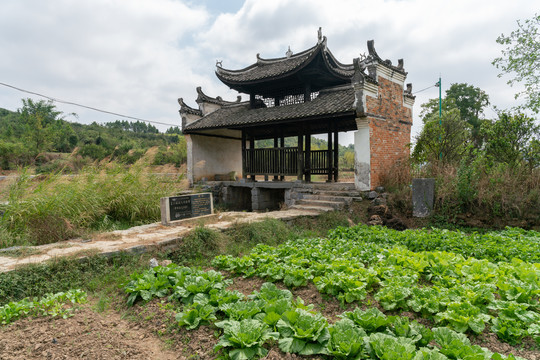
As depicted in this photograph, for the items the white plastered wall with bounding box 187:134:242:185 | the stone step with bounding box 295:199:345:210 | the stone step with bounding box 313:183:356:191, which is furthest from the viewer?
the white plastered wall with bounding box 187:134:242:185

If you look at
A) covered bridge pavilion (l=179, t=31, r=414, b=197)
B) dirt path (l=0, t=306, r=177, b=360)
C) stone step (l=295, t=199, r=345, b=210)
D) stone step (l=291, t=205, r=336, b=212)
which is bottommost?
dirt path (l=0, t=306, r=177, b=360)

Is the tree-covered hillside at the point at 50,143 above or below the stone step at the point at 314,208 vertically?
above

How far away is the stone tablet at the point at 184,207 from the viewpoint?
6488mm

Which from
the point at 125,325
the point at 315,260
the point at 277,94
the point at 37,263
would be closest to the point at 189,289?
the point at 125,325

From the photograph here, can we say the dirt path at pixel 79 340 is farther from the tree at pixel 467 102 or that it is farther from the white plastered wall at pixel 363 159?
the tree at pixel 467 102

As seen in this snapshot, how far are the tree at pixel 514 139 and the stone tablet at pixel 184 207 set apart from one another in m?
8.18

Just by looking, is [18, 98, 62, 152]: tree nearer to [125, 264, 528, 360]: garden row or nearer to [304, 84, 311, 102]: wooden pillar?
[304, 84, 311, 102]: wooden pillar

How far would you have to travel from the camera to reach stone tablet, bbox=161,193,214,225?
6.49 meters

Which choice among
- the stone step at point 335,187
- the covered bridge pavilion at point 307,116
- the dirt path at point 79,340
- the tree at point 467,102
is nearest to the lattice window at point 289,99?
the covered bridge pavilion at point 307,116

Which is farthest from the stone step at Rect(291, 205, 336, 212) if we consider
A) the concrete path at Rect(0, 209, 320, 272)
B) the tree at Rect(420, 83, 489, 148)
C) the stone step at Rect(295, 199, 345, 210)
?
the tree at Rect(420, 83, 489, 148)

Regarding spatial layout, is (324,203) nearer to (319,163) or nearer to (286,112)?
(319,163)

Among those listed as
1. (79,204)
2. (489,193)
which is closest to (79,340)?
(79,204)

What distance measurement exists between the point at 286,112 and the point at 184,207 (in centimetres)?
573

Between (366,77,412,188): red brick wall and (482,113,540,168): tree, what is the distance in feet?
8.68
